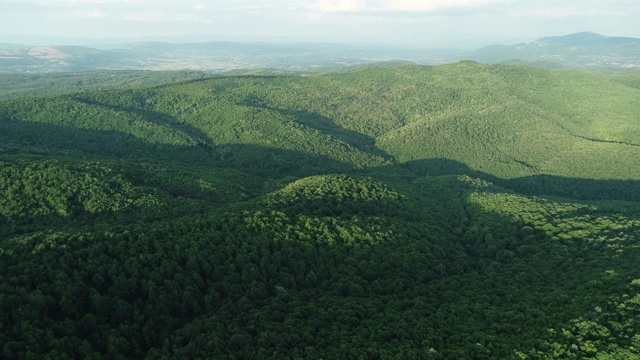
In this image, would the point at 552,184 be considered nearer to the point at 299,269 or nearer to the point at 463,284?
the point at 463,284

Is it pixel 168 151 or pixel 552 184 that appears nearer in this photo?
pixel 552 184

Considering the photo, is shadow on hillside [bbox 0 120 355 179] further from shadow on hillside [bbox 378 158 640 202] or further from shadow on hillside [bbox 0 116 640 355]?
shadow on hillside [bbox 0 116 640 355]

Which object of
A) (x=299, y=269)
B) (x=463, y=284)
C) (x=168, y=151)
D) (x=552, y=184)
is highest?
(x=168, y=151)

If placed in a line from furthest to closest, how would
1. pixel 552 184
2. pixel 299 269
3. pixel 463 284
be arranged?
pixel 552 184
pixel 463 284
pixel 299 269

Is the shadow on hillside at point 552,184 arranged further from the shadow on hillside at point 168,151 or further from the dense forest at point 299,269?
the dense forest at point 299,269

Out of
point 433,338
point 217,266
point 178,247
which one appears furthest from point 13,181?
point 433,338

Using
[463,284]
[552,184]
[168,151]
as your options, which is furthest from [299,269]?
[552,184]

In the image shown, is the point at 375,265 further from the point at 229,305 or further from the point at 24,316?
the point at 24,316

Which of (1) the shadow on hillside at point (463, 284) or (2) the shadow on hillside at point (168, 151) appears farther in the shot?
(2) the shadow on hillside at point (168, 151)

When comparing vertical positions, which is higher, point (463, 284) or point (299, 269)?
point (299, 269)

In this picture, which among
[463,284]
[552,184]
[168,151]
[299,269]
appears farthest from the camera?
[168,151]

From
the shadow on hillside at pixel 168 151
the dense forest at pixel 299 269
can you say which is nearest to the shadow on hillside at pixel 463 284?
the dense forest at pixel 299 269
